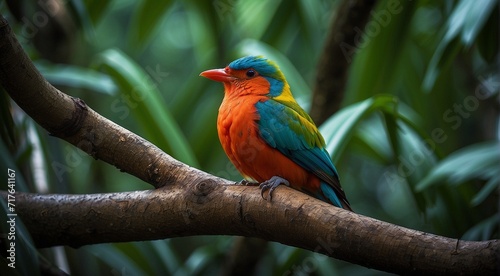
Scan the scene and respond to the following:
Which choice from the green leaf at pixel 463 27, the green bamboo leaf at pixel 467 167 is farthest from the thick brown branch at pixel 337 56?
the green bamboo leaf at pixel 467 167

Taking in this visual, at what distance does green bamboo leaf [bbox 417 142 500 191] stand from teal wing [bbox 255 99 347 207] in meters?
0.91

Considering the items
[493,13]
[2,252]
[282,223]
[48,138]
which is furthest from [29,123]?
[493,13]

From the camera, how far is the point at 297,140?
2.82 m

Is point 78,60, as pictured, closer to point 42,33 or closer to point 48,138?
point 42,33

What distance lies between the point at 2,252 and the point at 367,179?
4.37 meters

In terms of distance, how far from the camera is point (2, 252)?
233 centimetres

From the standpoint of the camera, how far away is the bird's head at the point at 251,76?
10.3 feet

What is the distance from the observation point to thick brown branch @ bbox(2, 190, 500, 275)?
1845 millimetres

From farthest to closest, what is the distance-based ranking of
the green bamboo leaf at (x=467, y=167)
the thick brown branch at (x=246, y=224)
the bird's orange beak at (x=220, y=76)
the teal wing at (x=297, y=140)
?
the green bamboo leaf at (x=467, y=167) → the bird's orange beak at (x=220, y=76) → the teal wing at (x=297, y=140) → the thick brown branch at (x=246, y=224)

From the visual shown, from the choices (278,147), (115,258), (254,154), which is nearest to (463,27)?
(278,147)

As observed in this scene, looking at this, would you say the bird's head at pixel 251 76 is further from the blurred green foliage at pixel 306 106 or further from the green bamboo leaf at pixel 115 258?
the green bamboo leaf at pixel 115 258

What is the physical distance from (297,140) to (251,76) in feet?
1.72

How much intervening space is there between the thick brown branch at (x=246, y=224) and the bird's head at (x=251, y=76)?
2.96 ft

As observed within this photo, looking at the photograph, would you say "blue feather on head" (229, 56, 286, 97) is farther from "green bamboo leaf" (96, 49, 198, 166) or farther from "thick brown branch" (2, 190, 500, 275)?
"thick brown branch" (2, 190, 500, 275)
